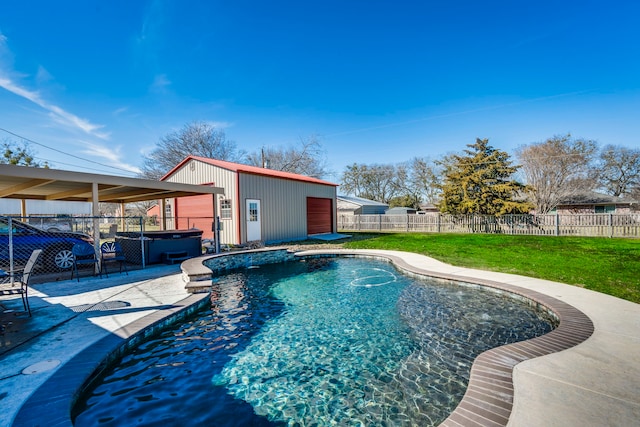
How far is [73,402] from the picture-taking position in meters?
2.37

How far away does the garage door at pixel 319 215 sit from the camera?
1633cm

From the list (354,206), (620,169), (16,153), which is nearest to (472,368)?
(354,206)

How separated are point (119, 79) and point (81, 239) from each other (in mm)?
14066

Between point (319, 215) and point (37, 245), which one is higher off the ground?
point (319, 215)

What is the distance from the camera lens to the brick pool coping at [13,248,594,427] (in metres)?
2.04

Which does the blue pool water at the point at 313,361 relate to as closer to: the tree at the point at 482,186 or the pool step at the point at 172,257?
the pool step at the point at 172,257

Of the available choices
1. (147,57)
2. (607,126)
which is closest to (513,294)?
(147,57)

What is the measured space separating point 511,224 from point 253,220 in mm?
14722

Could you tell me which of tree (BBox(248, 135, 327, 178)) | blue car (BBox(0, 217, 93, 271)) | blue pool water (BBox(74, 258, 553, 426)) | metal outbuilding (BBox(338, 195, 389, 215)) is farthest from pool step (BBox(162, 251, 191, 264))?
tree (BBox(248, 135, 327, 178))

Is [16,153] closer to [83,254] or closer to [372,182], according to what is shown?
[83,254]

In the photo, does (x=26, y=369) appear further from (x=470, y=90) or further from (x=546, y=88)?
(x=546, y=88)

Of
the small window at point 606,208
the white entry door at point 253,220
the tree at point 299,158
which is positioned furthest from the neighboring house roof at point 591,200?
the white entry door at point 253,220

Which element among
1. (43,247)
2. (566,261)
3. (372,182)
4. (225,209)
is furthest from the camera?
(372,182)

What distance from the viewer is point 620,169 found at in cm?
3008
